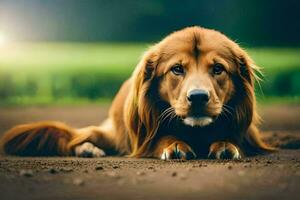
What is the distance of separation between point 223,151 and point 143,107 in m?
0.76

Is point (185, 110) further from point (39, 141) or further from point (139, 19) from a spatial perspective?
point (139, 19)

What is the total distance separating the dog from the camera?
6.51 meters

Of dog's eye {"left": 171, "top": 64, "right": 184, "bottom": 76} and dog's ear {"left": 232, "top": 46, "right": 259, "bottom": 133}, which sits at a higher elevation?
dog's eye {"left": 171, "top": 64, "right": 184, "bottom": 76}

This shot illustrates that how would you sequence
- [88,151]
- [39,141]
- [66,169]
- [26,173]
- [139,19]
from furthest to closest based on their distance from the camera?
[139,19] < [39,141] < [88,151] < [66,169] < [26,173]

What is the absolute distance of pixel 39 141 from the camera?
7.32 m

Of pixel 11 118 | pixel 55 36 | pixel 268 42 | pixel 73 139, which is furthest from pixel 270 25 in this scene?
pixel 73 139

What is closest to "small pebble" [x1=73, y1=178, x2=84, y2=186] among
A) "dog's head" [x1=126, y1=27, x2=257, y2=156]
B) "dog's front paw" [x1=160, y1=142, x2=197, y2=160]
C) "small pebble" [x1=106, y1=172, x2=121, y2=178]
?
"small pebble" [x1=106, y1=172, x2=121, y2=178]

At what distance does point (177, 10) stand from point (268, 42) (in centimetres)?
115

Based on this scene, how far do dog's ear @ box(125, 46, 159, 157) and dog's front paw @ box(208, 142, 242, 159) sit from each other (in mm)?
530

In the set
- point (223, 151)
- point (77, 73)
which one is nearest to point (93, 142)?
point (223, 151)

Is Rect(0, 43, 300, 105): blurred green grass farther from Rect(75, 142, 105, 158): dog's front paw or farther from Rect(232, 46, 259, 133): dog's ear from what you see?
Rect(232, 46, 259, 133): dog's ear

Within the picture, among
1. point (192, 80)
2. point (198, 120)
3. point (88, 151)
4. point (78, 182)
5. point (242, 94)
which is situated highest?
point (192, 80)

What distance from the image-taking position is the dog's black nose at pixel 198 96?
635cm

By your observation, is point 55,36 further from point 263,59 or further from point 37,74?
point 263,59
